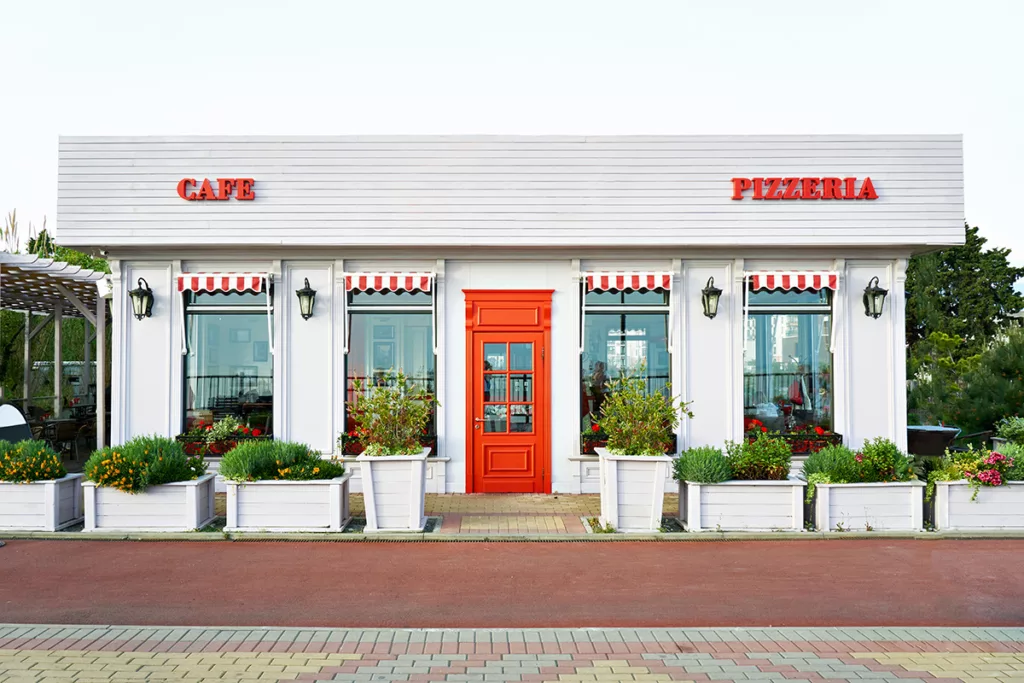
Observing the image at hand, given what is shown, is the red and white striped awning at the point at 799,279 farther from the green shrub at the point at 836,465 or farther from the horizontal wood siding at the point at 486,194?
the green shrub at the point at 836,465

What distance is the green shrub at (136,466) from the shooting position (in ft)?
30.1

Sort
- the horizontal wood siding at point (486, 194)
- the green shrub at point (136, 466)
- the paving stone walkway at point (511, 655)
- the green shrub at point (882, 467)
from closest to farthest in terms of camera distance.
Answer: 1. the paving stone walkway at point (511, 655)
2. the green shrub at point (136, 466)
3. the green shrub at point (882, 467)
4. the horizontal wood siding at point (486, 194)

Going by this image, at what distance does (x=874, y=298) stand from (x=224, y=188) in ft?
29.7

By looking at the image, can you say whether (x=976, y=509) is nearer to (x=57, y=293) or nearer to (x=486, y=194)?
(x=486, y=194)

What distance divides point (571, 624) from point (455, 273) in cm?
660

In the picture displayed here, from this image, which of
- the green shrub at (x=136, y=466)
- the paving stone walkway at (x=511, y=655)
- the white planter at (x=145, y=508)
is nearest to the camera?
the paving stone walkway at (x=511, y=655)

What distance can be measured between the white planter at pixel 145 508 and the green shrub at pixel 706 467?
17.9ft

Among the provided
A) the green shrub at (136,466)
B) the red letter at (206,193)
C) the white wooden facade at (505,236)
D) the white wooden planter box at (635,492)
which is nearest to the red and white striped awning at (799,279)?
the white wooden facade at (505,236)

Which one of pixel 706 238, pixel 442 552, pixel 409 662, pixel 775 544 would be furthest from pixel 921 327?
pixel 409 662

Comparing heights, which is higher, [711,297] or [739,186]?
[739,186]

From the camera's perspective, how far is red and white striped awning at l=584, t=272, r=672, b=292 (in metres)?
11.6

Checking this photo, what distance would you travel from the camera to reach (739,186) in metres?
11.6

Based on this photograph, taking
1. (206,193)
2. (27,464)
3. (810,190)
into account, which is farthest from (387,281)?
(810,190)

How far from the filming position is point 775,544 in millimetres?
8914
